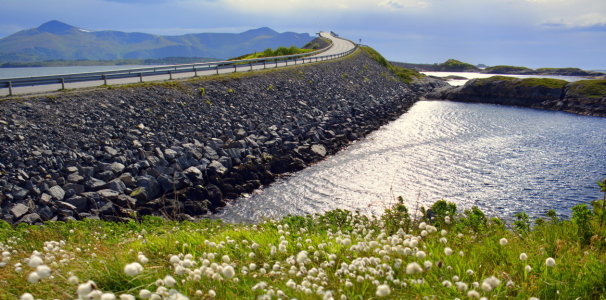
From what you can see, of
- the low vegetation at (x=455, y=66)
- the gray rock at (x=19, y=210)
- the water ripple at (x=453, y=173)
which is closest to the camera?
the gray rock at (x=19, y=210)

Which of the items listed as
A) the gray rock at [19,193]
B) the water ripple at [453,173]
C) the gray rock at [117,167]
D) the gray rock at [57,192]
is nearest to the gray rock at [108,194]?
the gray rock at [57,192]

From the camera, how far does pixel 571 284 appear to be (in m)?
4.47

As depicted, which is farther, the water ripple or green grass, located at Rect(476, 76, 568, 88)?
green grass, located at Rect(476, 76, 568, 88)

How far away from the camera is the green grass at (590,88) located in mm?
54469

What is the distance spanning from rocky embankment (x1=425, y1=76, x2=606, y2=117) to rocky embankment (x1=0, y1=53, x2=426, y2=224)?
37.9m

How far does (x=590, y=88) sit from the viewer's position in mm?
55875

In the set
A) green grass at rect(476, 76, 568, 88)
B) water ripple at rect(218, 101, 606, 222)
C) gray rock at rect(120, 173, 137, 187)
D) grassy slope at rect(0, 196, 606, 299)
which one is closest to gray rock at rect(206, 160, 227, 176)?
water ripple at rect(218, 101, 606, 222)

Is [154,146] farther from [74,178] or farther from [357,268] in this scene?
[357,268]

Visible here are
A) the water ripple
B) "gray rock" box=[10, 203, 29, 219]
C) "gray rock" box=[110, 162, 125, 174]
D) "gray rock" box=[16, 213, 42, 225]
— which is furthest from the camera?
the water ripple

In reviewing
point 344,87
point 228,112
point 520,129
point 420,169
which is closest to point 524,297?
point 420,169

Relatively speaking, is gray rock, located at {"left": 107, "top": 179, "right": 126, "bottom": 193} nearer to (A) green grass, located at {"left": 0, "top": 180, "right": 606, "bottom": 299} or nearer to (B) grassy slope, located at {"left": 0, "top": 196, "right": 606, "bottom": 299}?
(B) grassy slope, located at {"left": 0, "top": 196, "right": 606, "bottom": 299}

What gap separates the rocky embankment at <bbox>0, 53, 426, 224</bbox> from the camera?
15.8 meters

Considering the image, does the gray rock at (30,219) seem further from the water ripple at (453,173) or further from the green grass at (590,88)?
the green grass at (590,88)

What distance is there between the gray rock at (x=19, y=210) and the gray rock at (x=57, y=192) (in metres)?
1.18
